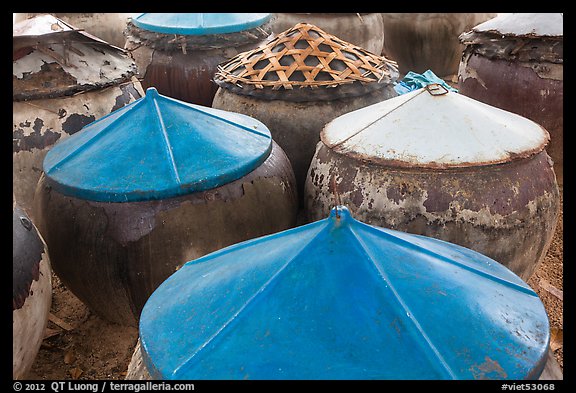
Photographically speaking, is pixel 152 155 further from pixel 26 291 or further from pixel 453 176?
pixel 453 176

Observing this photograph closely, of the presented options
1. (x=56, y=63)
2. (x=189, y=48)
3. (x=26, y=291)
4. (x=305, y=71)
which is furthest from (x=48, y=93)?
(x=189, y=48)

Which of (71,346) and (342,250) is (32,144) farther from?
(342,250)

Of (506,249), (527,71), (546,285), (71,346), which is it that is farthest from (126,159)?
(527,71)

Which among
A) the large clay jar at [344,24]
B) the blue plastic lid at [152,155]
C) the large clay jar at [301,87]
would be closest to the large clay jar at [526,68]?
the large clay jar at [301,87]

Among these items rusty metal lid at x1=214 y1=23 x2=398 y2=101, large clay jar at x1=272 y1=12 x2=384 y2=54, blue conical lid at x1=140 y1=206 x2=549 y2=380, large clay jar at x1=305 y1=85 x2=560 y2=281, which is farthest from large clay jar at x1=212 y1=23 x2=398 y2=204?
large clay jar at x1=272 y1=12 x2=384 y2=54

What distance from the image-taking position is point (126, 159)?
279cm

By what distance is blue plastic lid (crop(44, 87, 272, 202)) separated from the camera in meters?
2.72

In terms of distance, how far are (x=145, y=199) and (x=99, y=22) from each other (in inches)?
183

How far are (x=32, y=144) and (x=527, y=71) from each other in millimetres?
3716

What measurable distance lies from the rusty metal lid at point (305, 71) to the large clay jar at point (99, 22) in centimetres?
323

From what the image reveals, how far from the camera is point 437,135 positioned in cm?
276

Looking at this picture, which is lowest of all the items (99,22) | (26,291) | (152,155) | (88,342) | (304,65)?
(88,342)

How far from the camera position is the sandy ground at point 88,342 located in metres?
3.20

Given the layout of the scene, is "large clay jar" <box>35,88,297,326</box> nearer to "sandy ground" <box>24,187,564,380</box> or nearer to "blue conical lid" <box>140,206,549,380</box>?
"sandy ground" <box>24,187,564,380</box>
